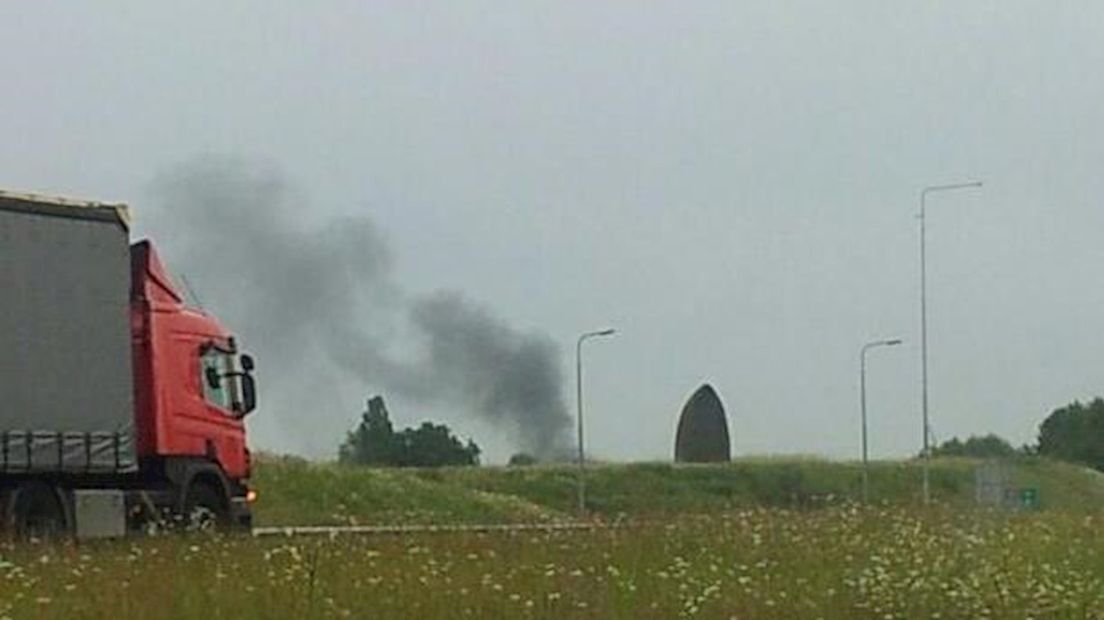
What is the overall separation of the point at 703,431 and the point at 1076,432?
31847 millimetres

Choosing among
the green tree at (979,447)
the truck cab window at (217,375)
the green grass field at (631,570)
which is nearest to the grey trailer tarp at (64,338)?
the truck cab window at (217,375)

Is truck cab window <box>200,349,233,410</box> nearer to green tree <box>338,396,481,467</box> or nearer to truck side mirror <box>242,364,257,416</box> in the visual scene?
truck side mirror <box>242,364,257,416</box>

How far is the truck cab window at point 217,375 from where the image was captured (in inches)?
1254

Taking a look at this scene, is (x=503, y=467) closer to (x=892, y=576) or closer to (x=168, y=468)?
(x=168, y=468)

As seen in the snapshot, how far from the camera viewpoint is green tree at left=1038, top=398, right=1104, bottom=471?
115m

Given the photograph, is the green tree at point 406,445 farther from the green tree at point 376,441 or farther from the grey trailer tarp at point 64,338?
the grey trailer tarp at point 64,338

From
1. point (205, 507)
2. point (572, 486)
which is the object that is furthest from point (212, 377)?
point (572, 486)

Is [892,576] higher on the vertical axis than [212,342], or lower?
lower

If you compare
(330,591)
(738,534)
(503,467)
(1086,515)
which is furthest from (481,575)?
(503,467)

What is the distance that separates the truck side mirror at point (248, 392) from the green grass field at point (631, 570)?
7.42m

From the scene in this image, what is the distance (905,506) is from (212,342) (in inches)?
378

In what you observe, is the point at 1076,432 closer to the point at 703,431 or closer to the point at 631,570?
the point at 703,431

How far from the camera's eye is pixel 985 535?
73.8 feet

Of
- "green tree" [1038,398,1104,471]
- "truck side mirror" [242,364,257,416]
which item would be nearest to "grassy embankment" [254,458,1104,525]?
"truck side mirror" [242,364,257,416]
